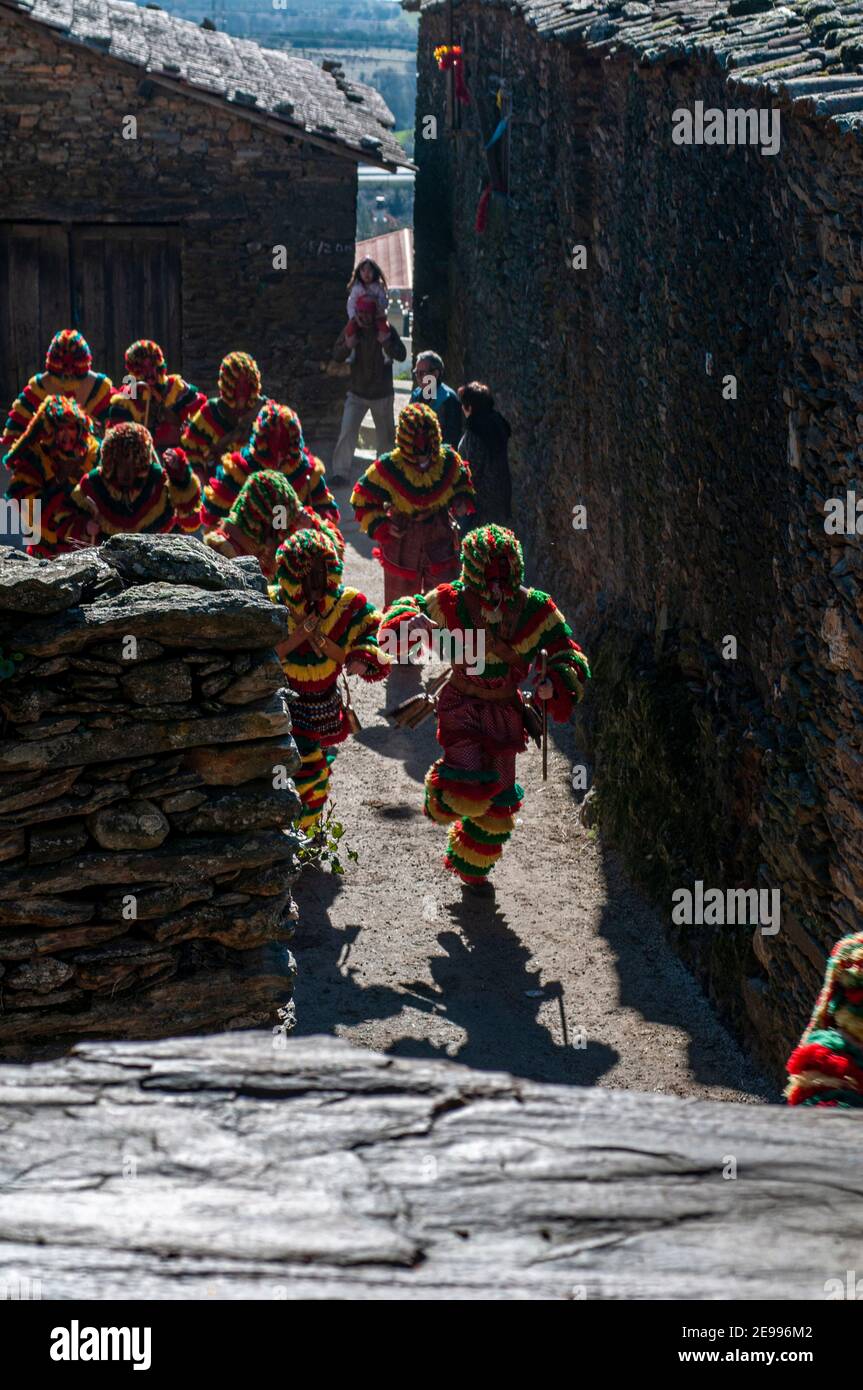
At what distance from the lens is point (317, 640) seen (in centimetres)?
729

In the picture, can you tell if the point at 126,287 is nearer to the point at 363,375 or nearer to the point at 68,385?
the point at 363,375

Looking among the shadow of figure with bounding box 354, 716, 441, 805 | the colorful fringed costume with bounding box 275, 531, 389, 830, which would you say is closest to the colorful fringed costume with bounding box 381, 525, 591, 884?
the colorful fringed costume with bounding box 275, 531, 389, 830

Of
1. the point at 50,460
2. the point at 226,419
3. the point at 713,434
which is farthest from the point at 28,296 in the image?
the point at 713,434

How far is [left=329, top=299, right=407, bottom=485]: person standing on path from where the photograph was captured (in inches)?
579

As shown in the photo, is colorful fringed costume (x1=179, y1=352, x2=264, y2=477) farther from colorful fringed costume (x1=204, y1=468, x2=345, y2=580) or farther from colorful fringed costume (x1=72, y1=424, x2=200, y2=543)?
colorful fringed costume (x1=204, y1=468, x2=345, y2=580)

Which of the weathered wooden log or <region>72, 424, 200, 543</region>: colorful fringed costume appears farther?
<region>72, 424, 200, 543</region>: colorful fringed costume

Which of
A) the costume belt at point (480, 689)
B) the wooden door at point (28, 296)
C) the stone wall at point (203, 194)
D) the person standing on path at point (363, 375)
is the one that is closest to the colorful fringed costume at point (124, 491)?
the costume belt at point (480, 689)

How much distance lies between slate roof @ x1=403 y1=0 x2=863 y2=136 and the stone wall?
6133 millimetres

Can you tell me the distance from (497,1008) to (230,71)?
11.8m

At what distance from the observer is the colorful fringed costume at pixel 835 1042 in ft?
10.5

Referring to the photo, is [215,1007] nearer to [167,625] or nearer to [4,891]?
[4,891]

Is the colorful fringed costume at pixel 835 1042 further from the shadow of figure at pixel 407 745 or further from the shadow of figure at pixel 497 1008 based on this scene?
the shadow of figure at pixel 407 745

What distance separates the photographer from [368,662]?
24.0 ft

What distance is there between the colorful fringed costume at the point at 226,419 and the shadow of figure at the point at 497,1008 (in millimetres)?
4418
